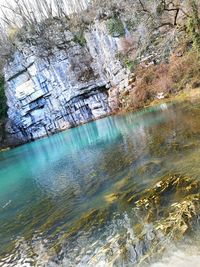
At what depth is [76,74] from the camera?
2285 inches

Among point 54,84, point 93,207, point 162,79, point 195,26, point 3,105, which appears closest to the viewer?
point 93,207

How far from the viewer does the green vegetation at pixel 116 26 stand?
2090 inches

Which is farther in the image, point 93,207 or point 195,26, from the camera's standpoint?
point 195,26

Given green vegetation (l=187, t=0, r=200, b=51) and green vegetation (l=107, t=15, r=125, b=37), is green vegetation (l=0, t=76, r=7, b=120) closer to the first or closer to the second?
green vegetation (l=107, t=15, r=125, b=37)

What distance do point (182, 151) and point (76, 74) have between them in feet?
155

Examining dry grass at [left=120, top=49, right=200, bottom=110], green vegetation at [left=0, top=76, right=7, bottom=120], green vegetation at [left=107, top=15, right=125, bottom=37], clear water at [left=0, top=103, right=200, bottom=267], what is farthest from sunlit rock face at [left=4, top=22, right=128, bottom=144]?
clear water at [left=0, top=103, right=200, bottom=267]

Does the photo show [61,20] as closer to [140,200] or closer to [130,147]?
[130,147]

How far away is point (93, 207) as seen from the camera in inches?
404

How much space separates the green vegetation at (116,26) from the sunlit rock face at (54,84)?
12.4 ft

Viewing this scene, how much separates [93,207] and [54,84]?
163 ft

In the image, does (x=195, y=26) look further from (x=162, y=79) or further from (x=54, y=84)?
(x=54, y=84)

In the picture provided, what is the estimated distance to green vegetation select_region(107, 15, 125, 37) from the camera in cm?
5309

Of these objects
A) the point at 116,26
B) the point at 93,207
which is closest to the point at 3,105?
the point at 116,26

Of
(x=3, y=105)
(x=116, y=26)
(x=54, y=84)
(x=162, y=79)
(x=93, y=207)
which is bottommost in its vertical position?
(x=93, y=207)
